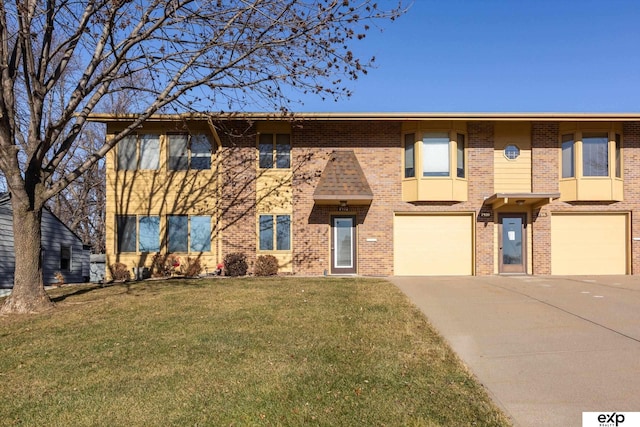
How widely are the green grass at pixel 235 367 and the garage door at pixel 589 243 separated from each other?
8.89 metres

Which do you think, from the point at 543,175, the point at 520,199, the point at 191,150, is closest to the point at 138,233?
the point at 191,150

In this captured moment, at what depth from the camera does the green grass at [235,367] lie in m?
3.69

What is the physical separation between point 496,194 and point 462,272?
9.70 feet

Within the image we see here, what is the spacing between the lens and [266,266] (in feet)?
46.3

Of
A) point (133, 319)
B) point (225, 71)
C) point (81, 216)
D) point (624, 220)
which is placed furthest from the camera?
point (81, 216)

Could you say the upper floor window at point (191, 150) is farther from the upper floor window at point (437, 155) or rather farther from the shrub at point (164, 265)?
the upper floor window at point (437, 155)

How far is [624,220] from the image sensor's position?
1436 cm

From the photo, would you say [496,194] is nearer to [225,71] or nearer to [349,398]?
[225,71]

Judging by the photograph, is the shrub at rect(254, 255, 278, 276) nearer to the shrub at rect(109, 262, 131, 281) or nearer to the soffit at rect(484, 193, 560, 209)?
the shrub at rect(109, 262, 131, 281)

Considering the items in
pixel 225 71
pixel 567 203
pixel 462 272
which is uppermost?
pixel 225 71

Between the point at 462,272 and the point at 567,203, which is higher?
the point at 567,203

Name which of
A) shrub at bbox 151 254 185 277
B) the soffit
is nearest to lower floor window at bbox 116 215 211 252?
shrub at bbox 151 254 185 277

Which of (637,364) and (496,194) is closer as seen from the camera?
(637,364)

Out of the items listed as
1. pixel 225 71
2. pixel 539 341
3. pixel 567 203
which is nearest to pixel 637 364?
pixel 539 341
